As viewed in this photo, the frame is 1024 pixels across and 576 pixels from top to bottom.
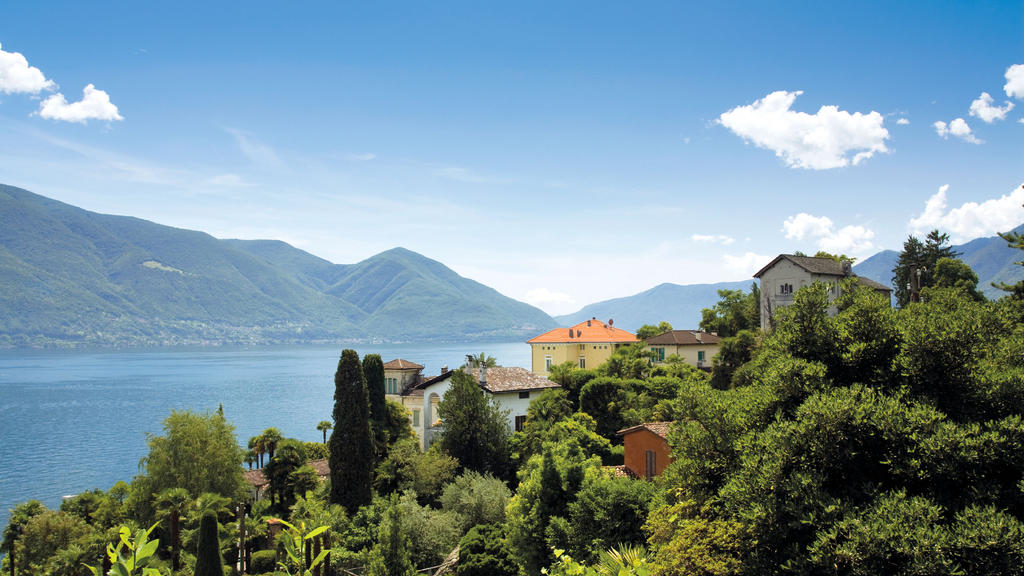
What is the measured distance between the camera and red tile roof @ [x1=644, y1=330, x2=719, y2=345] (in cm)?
5688

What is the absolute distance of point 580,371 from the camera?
4884 centimetres

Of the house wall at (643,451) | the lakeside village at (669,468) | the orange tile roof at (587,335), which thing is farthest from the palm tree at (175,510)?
the orange tile roof at (587,335)

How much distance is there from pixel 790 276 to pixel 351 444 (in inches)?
1296

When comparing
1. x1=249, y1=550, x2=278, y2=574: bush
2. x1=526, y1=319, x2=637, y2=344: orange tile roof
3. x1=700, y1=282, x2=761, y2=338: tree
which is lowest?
x1=249, y1=550, x2=278, y2=574: bush

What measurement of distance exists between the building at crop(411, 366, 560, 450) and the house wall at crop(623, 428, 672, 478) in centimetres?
1596

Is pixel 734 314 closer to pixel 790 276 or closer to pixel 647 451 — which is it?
pixel 790 276

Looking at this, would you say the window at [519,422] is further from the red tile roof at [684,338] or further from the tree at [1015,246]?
the tree at [1015,246]

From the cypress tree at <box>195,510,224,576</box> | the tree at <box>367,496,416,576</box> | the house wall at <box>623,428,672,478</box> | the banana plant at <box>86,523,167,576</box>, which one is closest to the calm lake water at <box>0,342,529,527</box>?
the tree at <box>367,496,416,576</box>

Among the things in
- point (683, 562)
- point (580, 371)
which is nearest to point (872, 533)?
point (683, 562)

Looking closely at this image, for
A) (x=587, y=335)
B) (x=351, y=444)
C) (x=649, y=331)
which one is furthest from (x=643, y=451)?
(x=649, y=331)

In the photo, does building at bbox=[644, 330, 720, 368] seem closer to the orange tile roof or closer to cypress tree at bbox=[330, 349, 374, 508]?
the orange tile roof

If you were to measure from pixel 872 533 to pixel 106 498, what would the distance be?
45369mm

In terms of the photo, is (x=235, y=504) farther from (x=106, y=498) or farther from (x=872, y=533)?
(x=872, y=533)

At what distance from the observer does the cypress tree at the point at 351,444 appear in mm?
35469
